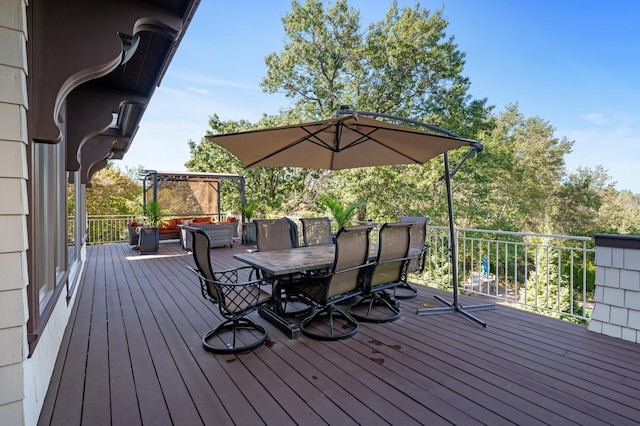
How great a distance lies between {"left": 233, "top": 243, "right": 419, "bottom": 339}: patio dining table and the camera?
2923mm

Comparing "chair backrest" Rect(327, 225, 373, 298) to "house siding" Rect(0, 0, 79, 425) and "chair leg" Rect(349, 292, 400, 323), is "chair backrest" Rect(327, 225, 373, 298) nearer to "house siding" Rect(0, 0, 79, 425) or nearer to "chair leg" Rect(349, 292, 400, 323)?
"chair leg" Rect(349, 292, 400, 323)

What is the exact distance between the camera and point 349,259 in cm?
297

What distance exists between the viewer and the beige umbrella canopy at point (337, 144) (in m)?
3.25

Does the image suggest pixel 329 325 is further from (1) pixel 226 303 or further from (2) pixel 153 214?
(2) pixel 153 214

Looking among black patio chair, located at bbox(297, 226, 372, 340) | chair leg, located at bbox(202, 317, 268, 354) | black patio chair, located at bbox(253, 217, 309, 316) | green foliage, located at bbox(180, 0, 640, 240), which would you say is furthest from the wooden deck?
green foliage, located at bbox(180, 0, 640, 240)

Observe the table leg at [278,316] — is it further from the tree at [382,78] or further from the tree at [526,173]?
the tree at [526,173]

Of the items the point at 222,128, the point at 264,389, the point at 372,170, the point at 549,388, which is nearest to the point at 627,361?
the point at 549,388

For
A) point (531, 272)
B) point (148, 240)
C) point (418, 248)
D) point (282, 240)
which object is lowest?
point (531, 272)

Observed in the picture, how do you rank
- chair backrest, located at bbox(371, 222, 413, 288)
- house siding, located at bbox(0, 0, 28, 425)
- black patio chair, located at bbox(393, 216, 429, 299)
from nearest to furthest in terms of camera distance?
house siding, located at bbox(0, 0, 28, 425) < chair backrest, located at bbox(371, 222, 413, 288) < black patio chair, located at bbox(393, 216, 429, 299)

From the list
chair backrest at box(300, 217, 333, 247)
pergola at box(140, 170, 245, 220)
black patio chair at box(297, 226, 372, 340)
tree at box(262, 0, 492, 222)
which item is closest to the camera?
black patio chair at box(297, 226, 372, 340)

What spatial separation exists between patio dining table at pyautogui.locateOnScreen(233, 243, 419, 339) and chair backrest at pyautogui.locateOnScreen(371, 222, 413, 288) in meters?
0.22

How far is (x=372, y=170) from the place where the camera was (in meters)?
11.9

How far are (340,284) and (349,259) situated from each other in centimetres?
26

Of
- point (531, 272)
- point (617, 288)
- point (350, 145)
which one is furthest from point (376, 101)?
point (617, 288)
